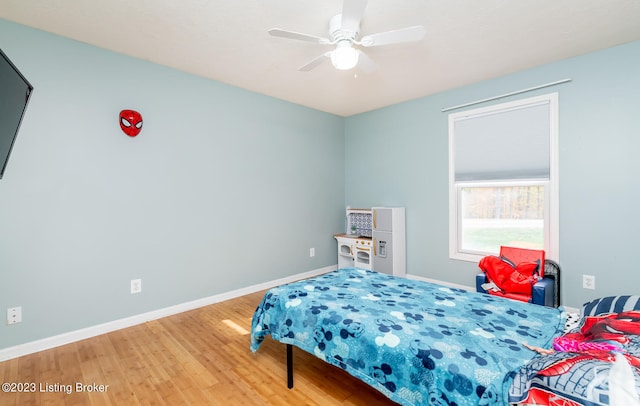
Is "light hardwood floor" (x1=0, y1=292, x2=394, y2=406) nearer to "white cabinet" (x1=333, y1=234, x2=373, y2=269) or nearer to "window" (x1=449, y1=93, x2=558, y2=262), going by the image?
"white cabinet" (x1=333, y1=234, x2=373, y2=269)

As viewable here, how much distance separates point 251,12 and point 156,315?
3016 mm

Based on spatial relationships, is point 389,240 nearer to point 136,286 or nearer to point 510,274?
point 510,274

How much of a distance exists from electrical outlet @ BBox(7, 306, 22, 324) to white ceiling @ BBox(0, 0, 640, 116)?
230 centimetres

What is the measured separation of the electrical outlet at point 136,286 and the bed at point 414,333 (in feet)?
5.11

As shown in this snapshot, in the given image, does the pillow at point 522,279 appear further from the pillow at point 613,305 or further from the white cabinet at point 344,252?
the white cabinet at point 344,252

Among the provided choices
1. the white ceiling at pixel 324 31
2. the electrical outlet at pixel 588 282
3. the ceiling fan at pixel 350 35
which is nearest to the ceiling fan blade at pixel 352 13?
the ceiling fan at pixel 350 35

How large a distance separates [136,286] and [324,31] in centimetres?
301

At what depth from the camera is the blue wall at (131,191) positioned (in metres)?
2.38

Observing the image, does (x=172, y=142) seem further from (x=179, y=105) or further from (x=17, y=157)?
(x=17, y=157)

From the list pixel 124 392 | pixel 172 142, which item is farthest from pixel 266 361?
pixel 172 142

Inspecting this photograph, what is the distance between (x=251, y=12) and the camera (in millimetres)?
2178

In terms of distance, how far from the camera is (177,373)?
2.10 meters

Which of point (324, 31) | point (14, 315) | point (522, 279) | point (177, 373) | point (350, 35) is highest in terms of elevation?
point (324, 31)

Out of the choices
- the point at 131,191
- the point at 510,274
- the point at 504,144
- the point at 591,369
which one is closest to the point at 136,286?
the point at 131,191
